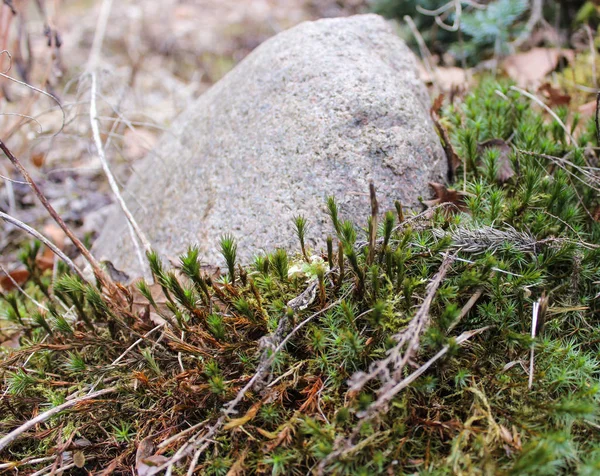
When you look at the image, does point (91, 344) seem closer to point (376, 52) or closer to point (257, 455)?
point (257, 455)

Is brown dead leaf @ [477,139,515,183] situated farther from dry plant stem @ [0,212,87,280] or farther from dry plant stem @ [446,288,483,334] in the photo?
dry plant stem @ [0,212,87,280]

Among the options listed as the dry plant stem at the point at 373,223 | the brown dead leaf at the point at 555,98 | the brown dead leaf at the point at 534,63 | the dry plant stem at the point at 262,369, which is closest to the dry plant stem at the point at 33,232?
the dry plant stem at the point at 262,369

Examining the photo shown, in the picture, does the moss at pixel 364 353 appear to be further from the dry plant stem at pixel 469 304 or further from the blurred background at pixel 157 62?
the blurred background at pixel 157 62

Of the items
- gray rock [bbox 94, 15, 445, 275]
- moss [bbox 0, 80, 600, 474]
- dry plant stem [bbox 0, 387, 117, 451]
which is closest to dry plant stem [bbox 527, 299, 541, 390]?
moss [bbox 0, 80, 600, 474]

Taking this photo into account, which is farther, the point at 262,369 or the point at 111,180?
the point at 111,180

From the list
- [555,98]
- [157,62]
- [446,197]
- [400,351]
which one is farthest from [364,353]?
[157,62]

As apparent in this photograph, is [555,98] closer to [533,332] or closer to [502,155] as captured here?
[502,155]
